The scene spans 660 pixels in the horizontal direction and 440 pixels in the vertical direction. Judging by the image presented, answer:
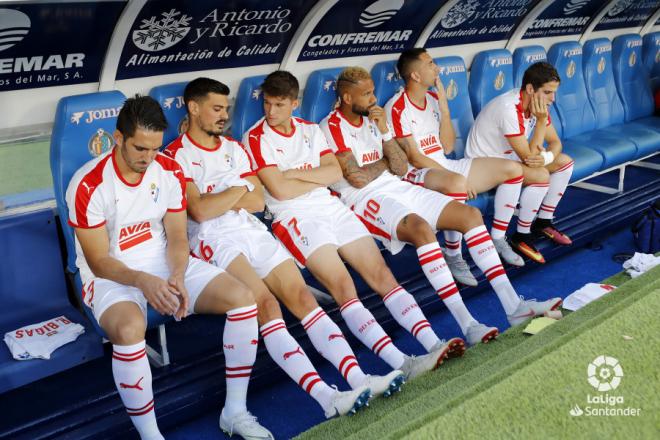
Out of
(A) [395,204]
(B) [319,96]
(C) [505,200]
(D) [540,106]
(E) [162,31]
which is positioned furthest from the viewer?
(D) [540,106]

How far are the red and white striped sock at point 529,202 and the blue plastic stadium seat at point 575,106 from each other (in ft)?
4.68

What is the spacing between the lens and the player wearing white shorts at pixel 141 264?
2592mm

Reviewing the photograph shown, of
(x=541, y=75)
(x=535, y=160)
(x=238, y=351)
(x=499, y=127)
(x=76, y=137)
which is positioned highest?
(x=541, y=75)

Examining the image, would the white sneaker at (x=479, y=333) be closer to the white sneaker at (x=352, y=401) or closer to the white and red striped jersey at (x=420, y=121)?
the white sneaker at (x=352, y=401)

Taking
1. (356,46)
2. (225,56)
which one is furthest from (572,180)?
(225,56)

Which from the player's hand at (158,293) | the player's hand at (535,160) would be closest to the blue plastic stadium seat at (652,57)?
the player's hand at (535,160)

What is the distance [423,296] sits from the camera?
12.6 feet

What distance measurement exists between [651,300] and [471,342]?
1.68m

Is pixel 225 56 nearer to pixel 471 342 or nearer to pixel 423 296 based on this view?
pixel 423 296

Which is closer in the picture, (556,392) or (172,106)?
(556,392)

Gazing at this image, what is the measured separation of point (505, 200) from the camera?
4184 millimetres

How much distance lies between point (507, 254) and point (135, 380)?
2531 millimetres

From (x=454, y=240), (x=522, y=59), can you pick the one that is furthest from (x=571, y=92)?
(x=454, y=240)

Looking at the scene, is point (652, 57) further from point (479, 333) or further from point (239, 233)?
point (239, 233)
